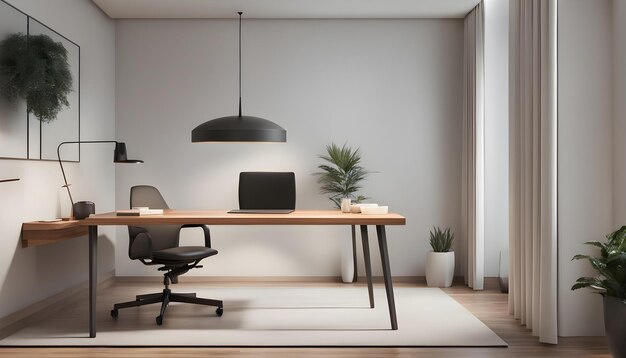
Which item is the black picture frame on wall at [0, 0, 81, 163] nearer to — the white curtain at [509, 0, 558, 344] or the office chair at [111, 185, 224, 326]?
the office chair at [111, 185, 224, 326]

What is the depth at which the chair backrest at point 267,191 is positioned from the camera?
606 centimetres

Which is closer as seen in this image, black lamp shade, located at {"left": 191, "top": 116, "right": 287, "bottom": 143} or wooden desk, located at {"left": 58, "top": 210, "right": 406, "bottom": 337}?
wooden desk, located at {"left": 58, "top": 210, "right": 406, "bottom": 337}

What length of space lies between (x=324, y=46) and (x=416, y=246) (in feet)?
7.30

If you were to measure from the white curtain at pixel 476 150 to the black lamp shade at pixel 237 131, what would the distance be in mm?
2338

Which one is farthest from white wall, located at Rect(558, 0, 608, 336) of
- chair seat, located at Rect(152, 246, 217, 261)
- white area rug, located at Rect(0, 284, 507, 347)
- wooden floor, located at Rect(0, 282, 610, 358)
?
chair seat, located at Rect(152, 246, 217, 261)

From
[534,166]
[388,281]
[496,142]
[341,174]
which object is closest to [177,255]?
[388,281]

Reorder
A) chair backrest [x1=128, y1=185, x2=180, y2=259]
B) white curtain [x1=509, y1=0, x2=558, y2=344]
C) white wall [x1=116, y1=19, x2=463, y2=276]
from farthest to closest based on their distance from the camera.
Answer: white wall [x1=116, y1=19, x2=463, y2=276], chair backrest [x1=128, y1=185, x2=180, y2=259], white curtain [x1=509, y1=0, x2=558, y2=344]

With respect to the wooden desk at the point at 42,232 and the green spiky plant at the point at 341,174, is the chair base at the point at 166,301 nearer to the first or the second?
the wooden desk at the point at 42,232

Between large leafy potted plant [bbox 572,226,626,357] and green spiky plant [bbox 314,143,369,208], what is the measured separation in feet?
10.1

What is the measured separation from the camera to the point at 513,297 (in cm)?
522

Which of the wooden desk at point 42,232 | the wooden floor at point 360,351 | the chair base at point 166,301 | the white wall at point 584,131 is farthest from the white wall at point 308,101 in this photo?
the wooden floor at point 360,351

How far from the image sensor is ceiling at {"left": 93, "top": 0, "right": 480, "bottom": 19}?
635 cm

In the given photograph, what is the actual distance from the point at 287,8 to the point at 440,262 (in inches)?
111

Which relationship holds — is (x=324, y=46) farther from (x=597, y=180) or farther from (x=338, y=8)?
(x=597, y=180)
